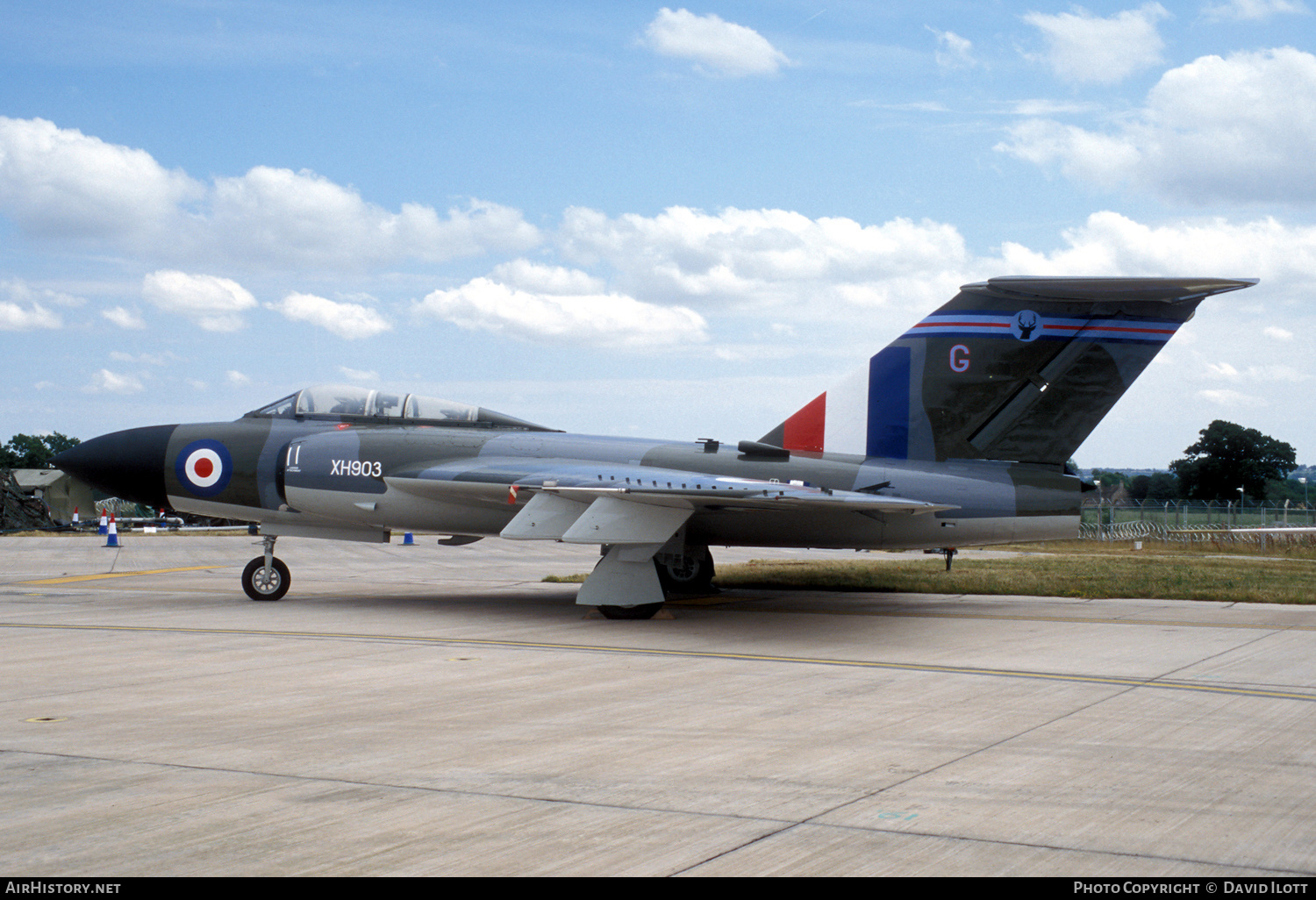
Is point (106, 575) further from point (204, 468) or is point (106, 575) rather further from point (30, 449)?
point (30, 449)

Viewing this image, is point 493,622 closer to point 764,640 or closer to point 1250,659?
point 764,640

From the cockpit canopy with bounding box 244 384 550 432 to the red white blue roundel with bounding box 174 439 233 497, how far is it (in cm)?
92

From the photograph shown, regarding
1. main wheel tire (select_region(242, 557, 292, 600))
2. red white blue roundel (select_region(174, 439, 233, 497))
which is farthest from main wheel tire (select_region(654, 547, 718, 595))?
red white blue roundel (select_region(174, 439, 233, 497))

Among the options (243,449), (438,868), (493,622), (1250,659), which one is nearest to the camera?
(438,868)

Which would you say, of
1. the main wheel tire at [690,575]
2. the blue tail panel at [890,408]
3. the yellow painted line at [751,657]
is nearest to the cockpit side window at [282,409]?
the yellow painted line at [751,657]

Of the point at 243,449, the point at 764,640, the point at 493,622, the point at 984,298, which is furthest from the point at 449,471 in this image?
the point at 984,298

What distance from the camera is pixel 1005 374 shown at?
46.3 feet

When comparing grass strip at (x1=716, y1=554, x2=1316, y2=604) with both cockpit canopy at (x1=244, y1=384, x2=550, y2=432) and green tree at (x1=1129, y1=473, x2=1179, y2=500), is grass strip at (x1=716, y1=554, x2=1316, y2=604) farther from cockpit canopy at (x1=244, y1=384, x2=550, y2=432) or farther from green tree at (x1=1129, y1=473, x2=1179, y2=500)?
green tree at (x1=1129, y1=473, x2=1179, y2=500)

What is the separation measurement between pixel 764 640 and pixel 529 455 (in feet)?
15.6

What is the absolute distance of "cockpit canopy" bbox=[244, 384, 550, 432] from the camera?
15445mm

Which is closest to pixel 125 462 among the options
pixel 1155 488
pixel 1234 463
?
pixel 1234 463

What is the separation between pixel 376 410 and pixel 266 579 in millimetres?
2944

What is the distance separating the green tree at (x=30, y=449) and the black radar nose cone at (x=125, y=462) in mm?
84555
